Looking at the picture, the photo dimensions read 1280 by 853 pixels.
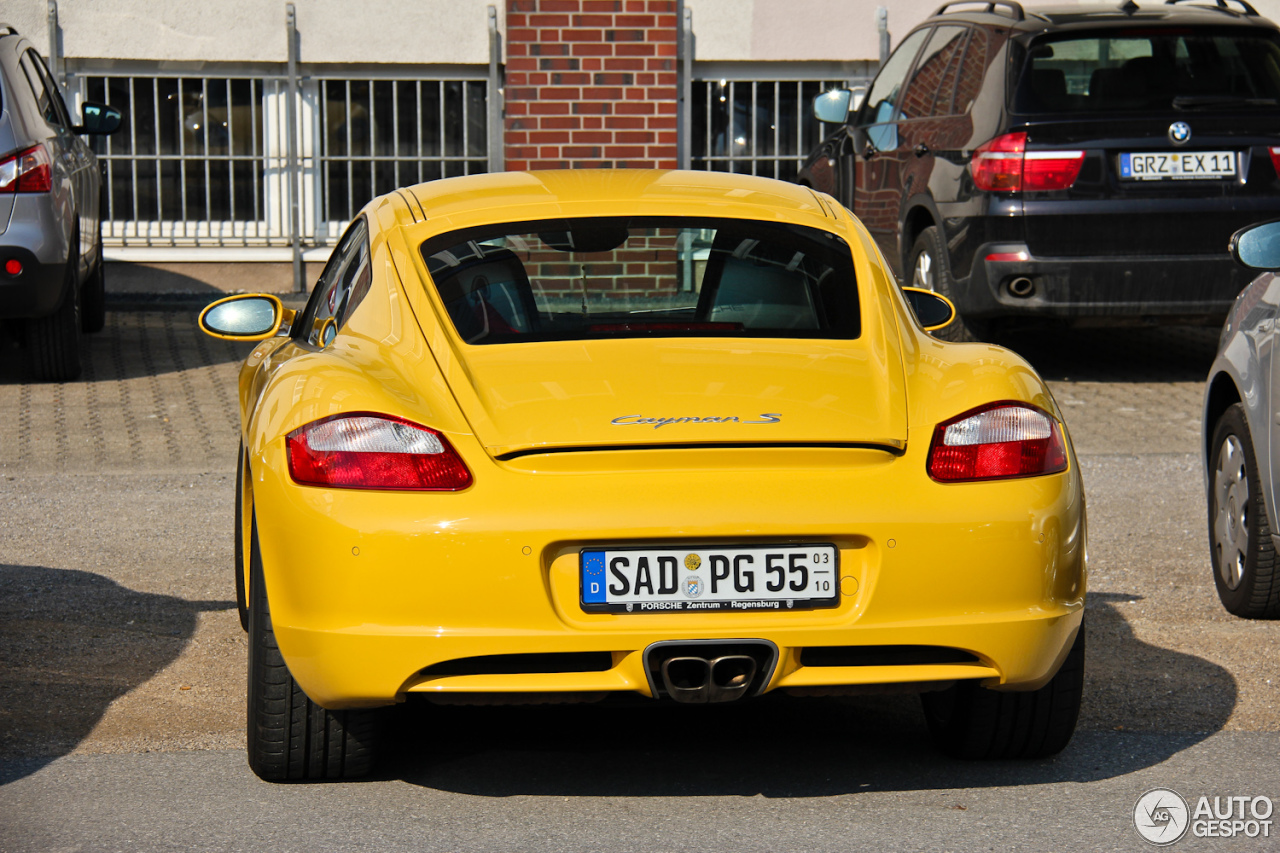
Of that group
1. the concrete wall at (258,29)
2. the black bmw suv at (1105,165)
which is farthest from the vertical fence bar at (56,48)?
the black bmw suv at (1105,165)

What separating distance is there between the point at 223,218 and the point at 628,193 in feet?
32.3

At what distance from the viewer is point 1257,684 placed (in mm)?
4629

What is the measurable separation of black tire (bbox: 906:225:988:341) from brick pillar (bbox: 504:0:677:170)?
2314 millimetres

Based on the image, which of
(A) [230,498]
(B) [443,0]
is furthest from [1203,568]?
(B) [443,0]

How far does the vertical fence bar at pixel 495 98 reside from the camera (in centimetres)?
1345

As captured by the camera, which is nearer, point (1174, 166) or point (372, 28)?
point (1174, 166)

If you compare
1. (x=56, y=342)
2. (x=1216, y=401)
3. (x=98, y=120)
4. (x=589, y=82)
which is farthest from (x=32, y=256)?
(x=1216, y=401)

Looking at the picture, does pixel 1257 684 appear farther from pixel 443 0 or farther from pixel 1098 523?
pixel 443 0

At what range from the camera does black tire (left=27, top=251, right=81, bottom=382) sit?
9469mm

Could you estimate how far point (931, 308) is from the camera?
4934 millimetres

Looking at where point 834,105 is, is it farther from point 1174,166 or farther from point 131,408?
point 131,408

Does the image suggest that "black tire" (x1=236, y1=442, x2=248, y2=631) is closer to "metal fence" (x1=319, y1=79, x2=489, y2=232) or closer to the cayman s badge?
the cayman s badge
